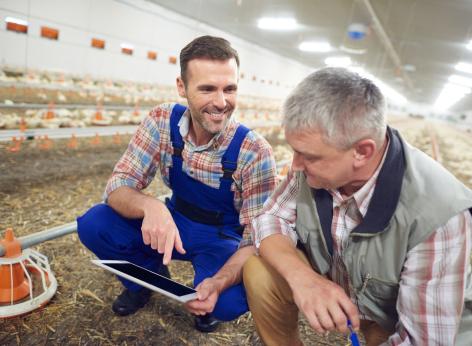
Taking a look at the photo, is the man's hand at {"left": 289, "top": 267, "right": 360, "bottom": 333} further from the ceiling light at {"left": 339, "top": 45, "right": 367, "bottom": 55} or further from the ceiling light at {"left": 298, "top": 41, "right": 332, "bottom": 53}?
the ceiling light at {"left": 298, "top": 41, "right": 332, "bottom": 53}

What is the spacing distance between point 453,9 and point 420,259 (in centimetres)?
591

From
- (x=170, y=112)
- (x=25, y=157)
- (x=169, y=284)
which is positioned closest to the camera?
(x=169, y=284)

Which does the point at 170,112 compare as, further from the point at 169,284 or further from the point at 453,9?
the point at 453,9

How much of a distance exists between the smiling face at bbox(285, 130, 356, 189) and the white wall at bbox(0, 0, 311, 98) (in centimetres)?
517

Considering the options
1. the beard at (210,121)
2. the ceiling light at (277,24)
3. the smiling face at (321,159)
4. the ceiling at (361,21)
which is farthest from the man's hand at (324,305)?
the ceiling light at (277,24)

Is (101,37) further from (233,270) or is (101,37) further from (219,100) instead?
(233,270)

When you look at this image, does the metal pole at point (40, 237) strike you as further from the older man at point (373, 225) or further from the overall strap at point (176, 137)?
the older man at point (373, 225)

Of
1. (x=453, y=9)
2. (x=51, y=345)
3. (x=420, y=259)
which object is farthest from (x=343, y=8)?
(x=51, y=345)

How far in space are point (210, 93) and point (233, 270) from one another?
2.86 ft

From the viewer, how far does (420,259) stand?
94cm

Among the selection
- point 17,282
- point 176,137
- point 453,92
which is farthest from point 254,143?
point 453,92

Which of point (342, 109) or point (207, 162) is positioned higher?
point (342, 109)

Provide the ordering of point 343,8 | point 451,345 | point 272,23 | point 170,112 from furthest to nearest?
point 272,23 < point 343,8 < point 170,112 < point 451,345

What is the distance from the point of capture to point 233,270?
142 cm
